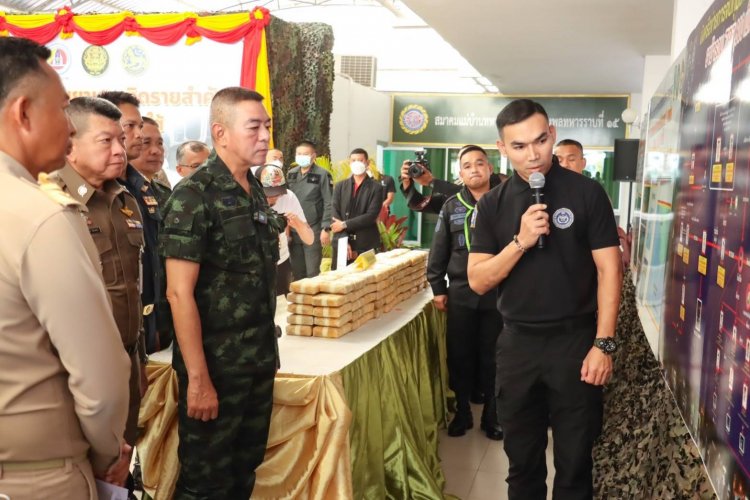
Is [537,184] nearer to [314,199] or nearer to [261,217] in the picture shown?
[261,217]

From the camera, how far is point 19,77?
114cm

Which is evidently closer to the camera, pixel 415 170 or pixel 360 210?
pixel 415 170

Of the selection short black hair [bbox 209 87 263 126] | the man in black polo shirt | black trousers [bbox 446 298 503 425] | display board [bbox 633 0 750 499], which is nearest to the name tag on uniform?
short black hair [bbox 209 87 263 126]

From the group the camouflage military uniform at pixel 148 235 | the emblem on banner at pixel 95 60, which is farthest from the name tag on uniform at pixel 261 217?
the emblem on banner at pixel 95 60

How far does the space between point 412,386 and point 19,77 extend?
2.47m

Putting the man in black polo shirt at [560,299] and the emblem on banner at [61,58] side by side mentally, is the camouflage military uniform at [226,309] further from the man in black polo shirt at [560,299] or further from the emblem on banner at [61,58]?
the emblem on banner at [61,58]

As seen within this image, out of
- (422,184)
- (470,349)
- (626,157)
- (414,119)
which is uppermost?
(414,119)

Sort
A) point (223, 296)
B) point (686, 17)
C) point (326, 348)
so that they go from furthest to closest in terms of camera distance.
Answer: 1. point (686, 17)
2. point (326, 348)
3. point (223, 296)

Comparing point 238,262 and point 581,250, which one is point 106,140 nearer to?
point 238,262

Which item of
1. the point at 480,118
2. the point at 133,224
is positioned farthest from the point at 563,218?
the point at 480,118

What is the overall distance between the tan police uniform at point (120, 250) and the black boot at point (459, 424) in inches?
84.2

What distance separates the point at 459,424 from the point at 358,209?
10.3ft

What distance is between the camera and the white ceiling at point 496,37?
6324 mm

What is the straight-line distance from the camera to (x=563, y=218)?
7.29ft
